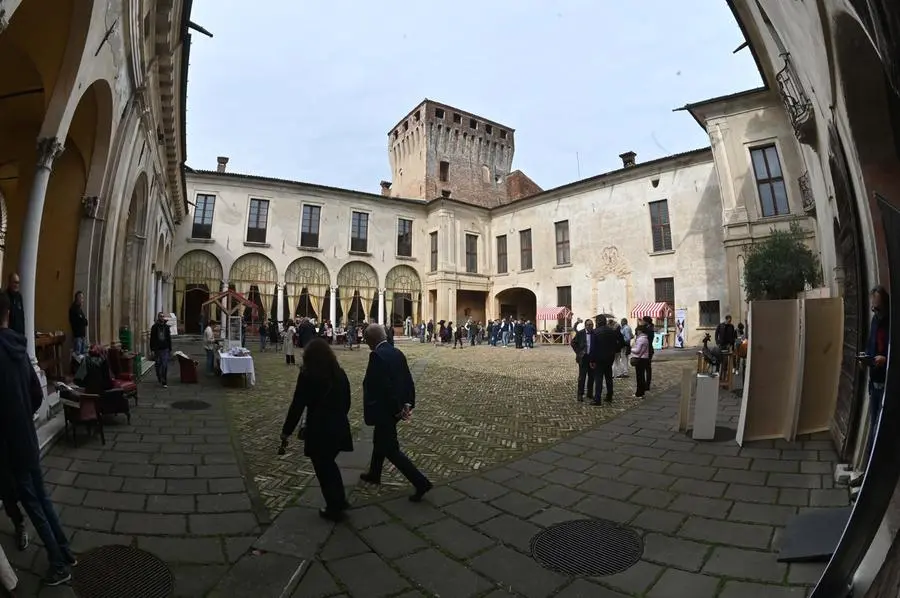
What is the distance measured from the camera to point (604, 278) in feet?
84.5

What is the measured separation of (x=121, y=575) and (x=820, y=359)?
7.32 meters

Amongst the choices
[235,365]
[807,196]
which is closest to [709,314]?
[807,196]

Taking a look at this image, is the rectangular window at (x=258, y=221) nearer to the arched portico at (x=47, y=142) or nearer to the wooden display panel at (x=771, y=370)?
the arched portico at (x=47, y=142)

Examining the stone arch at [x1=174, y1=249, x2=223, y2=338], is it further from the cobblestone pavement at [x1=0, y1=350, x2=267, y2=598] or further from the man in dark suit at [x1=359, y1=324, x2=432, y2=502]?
the man in dark suit at [x1=359, y1=324, x2=432, y2=502]

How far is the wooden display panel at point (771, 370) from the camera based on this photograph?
5406 mm

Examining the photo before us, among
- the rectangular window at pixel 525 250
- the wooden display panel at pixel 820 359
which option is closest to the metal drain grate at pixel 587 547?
the wooden display panel at pixel 820 359

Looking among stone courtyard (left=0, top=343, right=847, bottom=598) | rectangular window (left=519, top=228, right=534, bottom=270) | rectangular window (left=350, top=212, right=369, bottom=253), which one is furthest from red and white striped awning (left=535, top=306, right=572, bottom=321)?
stone courtyard (left=0, top=343, right=847, bottom=598)

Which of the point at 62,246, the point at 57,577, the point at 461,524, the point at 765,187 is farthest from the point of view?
the point at 765,187

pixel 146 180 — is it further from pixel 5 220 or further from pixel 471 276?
pixel 471 276

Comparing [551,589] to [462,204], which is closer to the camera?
[551,589]

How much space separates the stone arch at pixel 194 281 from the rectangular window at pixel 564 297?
21.0m

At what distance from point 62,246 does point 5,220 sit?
2.12 meters

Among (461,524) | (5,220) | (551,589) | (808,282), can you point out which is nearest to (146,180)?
(5,220)

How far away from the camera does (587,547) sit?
3078 millimetres
